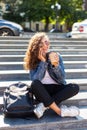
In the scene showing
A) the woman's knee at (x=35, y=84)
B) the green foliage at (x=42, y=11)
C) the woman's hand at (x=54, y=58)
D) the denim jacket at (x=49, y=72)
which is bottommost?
the green foliage at (x=42, y=11)

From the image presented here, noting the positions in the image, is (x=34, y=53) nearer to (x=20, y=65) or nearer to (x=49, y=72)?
(x=49, y=72)

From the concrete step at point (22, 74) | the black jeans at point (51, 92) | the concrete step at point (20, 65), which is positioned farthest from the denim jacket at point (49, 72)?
the concrete step at point (20, 65)

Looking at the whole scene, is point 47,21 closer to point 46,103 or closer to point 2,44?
point 2,44

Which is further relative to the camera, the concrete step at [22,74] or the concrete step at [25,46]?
the concrete step at [25,46]

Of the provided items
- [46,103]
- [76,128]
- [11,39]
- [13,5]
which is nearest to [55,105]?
[46,103]

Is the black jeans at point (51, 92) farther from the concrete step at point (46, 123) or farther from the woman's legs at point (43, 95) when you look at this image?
the concrete step at point (46, 123)

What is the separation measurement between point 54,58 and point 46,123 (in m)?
0.93

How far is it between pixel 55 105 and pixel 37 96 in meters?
0.28

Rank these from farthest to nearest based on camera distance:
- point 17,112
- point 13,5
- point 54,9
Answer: point 13,5, point 54,9, point 17,112

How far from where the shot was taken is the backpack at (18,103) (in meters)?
4.65

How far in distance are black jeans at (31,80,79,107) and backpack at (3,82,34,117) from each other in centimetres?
13

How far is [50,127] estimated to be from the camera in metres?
4.83

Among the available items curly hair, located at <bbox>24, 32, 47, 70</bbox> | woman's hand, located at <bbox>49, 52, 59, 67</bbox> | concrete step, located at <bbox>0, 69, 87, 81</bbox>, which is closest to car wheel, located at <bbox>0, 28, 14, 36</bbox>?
concrete step, located at <bbox>0, 69, 87, 81</bbox>

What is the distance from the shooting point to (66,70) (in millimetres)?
6918
